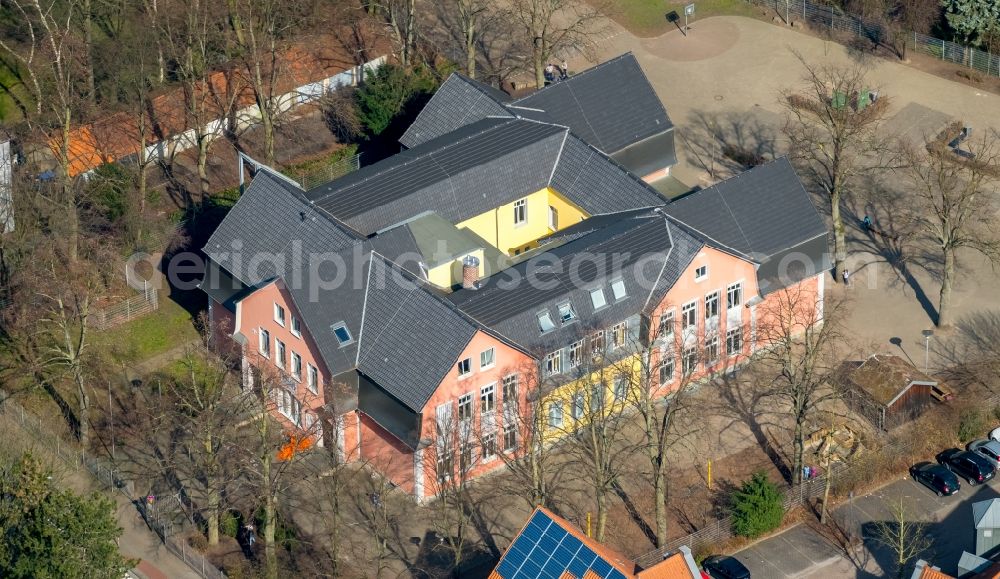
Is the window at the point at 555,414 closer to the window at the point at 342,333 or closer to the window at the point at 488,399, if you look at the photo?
the window at the point at 488,399

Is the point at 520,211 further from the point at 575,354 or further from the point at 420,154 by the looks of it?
the point at 575,354

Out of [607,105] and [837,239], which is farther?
[607,105]

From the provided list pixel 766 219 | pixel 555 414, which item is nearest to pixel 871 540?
pixel 555 414

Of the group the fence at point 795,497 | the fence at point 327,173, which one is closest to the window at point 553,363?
the fence at point 795,497

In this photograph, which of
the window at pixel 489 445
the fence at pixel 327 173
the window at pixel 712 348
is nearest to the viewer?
the window at pixel 489 445

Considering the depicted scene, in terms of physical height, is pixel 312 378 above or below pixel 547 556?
above

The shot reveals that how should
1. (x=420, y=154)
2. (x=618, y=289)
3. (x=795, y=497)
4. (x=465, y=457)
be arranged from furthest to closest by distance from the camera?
(x=420, y=154) < (x=618, y=289) < (x=795, y=497) < (x=465, y=457)
